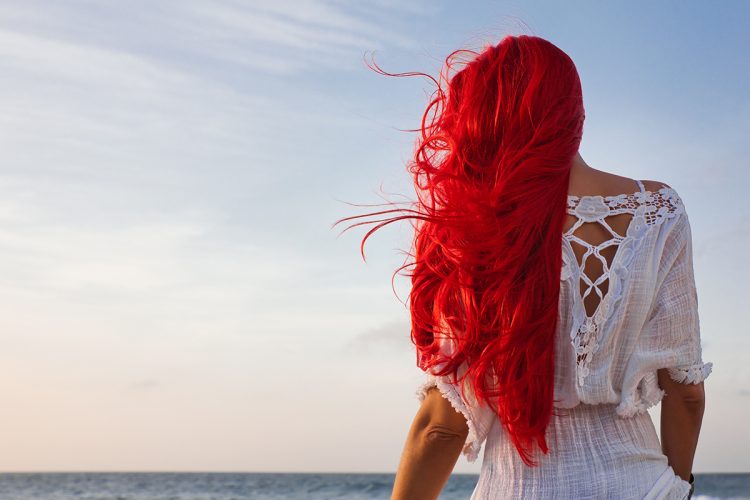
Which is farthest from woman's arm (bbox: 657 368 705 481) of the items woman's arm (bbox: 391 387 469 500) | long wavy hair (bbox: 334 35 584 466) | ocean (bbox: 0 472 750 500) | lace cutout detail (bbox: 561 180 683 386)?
ocean (bbox: 0 472 750 500)

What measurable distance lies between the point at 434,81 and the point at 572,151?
429 mm

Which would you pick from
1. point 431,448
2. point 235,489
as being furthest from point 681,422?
point 235,489

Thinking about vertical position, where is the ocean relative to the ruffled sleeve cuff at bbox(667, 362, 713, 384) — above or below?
below

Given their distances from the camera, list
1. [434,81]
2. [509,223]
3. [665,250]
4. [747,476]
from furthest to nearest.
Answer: [747,476], [434,81], [665,250], [509,223]

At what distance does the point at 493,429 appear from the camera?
6.25 feet

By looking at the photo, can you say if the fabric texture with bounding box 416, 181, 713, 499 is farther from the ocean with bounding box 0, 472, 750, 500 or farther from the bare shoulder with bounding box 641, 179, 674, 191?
the ocean with bounding box 0, 472, 750, 500

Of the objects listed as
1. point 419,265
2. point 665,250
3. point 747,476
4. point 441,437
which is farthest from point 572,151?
point 747,476

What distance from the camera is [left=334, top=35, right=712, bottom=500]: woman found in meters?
1.79

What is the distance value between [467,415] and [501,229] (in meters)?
0.46

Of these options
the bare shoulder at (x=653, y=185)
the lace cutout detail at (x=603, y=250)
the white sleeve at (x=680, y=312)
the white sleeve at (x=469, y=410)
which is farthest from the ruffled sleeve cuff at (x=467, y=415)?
the bare shoulder at (x=653, y=185)

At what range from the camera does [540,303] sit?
1.79 m

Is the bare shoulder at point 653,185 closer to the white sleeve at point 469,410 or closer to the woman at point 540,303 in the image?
the woman at point 540,303

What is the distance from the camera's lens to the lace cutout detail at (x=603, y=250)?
180 centimetres

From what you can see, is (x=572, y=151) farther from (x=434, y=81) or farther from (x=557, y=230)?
(x=434, y=81)
